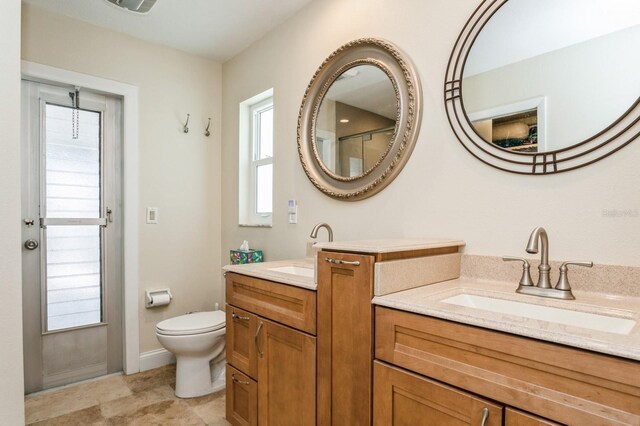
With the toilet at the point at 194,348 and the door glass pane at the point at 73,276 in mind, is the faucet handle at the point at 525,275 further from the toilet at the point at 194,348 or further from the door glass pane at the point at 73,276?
the door glass pane at the point at 73,276

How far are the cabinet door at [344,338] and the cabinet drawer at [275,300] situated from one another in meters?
0.08

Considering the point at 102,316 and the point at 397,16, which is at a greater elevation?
the point at 397,16

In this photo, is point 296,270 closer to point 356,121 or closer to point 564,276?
point 356,121

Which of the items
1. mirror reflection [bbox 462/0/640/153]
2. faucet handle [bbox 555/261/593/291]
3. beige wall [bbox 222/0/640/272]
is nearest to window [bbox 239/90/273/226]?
beige wall [bbox 222/0/640/272]

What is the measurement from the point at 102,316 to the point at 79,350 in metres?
0.26

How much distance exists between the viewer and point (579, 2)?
4.17ft

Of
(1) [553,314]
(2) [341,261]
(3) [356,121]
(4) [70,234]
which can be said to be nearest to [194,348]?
(4) [70,234]

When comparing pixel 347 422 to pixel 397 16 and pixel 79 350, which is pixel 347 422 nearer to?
pixel 397 16

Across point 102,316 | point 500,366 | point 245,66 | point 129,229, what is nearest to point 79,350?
point 102,316

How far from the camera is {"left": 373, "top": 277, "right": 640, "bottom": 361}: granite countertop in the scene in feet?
2.59

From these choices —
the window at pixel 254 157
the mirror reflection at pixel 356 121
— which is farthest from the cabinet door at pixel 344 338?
the window at pixel 254 157

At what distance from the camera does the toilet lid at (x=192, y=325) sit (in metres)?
2.18

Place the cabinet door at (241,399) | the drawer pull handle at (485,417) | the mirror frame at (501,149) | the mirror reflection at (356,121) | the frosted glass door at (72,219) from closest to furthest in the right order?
the drawer pull handle at (485,417)
the mirror frame at (501,149)
the cabinet door at (241,399)
the mirror reflection at (356,121)
the frosted glass door at (72,219)

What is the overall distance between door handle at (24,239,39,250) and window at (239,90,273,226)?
138 centimetres
